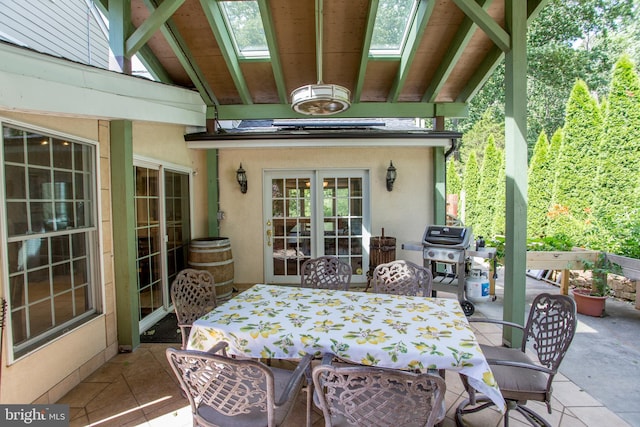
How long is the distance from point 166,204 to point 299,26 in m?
2.81

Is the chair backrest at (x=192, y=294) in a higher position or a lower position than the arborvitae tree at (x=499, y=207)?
lower

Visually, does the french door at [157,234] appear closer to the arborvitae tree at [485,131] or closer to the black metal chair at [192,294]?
the black metal chair at [192,294]

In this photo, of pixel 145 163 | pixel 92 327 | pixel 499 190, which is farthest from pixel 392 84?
pixel 499 190

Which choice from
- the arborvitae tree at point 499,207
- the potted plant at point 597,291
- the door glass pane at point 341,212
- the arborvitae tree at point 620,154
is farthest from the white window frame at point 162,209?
the arborvitae tree at point 499,207

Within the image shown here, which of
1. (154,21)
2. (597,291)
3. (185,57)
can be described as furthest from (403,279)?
(185,57)

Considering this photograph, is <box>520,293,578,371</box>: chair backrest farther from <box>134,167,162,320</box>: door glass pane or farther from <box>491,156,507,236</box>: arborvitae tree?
<box>491,156,507,236</box>: arborvitae tree

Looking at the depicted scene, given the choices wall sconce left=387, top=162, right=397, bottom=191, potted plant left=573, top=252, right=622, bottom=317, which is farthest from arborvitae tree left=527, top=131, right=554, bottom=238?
wall sconce left=387, top=162, right=397, bottom=191

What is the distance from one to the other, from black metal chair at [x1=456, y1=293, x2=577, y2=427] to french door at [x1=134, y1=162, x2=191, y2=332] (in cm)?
344

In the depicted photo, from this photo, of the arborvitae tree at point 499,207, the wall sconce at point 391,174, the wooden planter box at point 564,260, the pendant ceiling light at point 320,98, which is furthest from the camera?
the arborvitae tree at point 499,207

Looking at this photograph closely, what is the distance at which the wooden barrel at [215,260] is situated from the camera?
13.4ft

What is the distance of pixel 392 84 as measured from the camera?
15.3 feet

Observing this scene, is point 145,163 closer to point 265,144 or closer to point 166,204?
point 166,204

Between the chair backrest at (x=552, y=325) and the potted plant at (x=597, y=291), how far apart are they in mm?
2681

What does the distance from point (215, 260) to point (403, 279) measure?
2587mm
